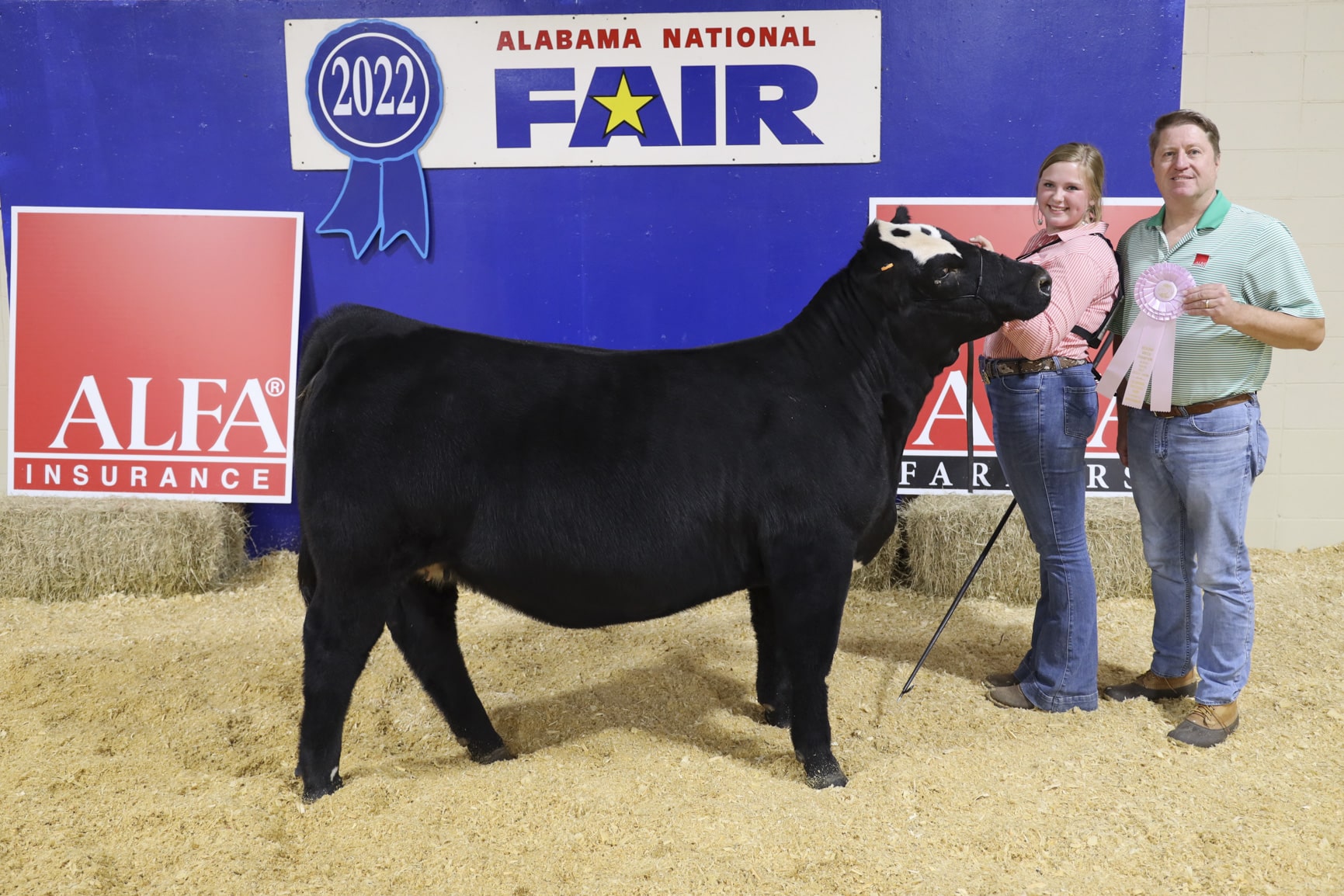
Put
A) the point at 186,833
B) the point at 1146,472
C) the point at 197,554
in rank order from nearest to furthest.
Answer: the point at 186,833, the point at 1146,472, the point at 197,554

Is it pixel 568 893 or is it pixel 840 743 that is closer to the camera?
pixel 568 893

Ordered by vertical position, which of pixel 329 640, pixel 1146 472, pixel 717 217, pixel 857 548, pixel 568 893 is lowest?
pixel 568 893

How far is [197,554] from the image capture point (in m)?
5.01

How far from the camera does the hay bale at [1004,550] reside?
4.79 metres

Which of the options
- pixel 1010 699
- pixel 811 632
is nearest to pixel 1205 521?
pixel 1010 699

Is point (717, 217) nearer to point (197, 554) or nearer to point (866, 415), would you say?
point (866, 415)

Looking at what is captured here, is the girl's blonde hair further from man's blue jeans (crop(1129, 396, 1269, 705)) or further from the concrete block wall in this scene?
the concrete block wall

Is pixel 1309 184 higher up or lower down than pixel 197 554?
higher up

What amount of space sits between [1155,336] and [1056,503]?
62 cm

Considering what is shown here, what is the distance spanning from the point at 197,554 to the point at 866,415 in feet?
11.8

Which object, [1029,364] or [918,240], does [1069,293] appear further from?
[918,240]

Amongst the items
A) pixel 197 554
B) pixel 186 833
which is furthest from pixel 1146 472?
pixel 197 554

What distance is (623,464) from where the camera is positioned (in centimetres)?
274

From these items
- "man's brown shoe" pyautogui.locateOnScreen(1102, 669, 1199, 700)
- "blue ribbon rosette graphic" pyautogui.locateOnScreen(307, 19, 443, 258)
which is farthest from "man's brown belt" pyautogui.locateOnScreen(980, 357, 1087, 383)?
"blue ribbon rosette graphic" pyautogui.locateOnScreen(307, 19, 443, 258)
